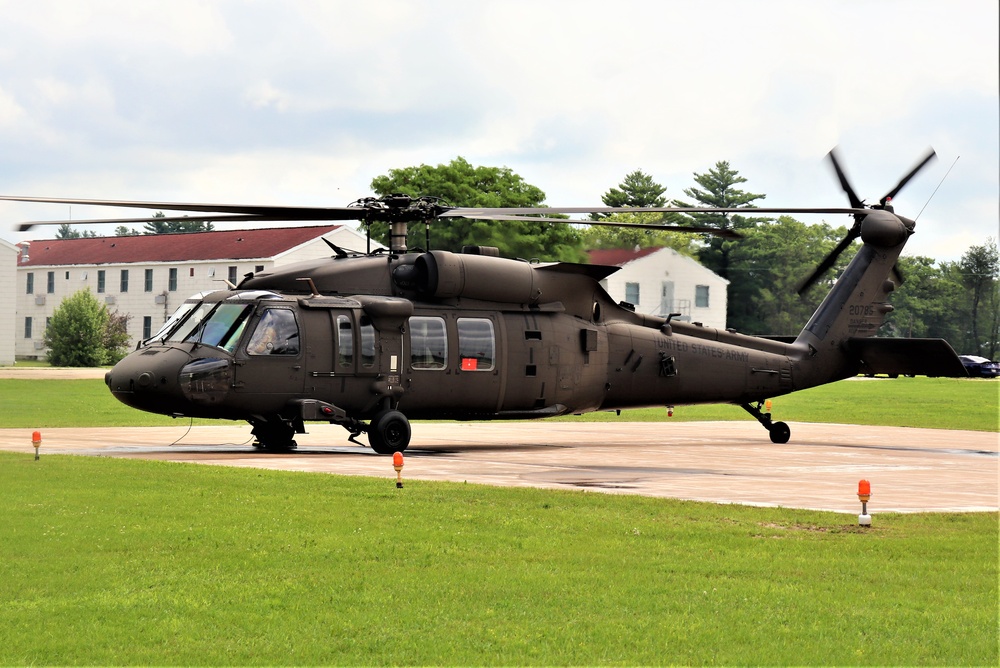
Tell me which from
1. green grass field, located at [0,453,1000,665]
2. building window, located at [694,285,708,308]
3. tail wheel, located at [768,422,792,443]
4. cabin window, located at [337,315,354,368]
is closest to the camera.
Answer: green grass field, located at [0,453,1000,665]

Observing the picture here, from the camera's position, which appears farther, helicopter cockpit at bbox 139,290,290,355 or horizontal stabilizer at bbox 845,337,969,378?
horizontal stabilizer at bbox 845,337,969,378

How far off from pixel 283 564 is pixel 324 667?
149 inches

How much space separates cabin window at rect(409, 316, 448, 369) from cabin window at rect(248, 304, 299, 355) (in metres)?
2.69

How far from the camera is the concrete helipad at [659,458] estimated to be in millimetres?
20672

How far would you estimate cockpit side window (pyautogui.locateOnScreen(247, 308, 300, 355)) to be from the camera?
2548 cm

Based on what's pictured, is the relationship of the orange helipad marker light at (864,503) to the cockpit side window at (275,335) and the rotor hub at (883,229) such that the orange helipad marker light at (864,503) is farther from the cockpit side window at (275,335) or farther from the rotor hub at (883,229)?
the rotor hub at (883,229)

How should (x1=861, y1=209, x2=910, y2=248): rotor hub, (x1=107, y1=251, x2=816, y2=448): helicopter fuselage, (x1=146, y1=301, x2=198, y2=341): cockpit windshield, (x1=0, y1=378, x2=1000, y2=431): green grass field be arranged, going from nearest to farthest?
(x1=107, y1=251, x2=816, y2=448): helicopter fuselage
(x1=146, y1=301, x2=198, y2=341): cockpit windshield
(x1=861, y1=209, x2=910, y2=248): rotor hub
(x1=0, y1=378, x2=1000, y2=431): green grass field

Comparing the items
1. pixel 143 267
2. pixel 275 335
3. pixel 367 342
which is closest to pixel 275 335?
pixel 275 335

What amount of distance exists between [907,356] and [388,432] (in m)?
13.7

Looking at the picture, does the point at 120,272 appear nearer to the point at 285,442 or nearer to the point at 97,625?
the point at 285,442

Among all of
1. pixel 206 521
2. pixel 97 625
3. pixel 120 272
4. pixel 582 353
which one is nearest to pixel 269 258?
pixel 120 272

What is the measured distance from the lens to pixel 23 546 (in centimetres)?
1365

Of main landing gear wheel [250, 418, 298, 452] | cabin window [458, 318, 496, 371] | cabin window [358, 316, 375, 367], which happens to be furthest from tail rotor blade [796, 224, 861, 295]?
main landing gear wheel [250, 418, 298, 452]

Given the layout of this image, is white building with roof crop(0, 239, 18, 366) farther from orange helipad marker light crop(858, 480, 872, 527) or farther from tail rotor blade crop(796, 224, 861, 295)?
orange helipad marker light crop(858, 480, 872, 527)
